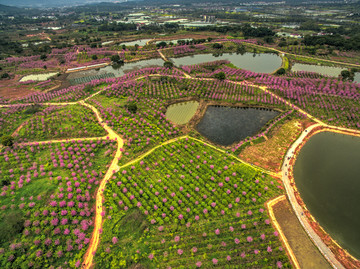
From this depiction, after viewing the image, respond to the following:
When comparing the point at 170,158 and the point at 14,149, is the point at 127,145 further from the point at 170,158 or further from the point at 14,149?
the point at 14,149

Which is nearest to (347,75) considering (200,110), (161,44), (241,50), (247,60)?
(247,60)

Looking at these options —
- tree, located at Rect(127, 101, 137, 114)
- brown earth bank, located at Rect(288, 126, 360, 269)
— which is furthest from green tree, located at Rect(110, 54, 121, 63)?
brown earth bank, located at Rect(288, 126, 360, 269)

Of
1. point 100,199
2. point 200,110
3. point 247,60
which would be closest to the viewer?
point 100,199

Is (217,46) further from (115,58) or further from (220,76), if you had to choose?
(115,58)

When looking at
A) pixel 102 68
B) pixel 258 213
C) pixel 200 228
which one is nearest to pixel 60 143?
pixel 200 228

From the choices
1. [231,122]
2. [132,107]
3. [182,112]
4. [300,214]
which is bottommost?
[300,214]

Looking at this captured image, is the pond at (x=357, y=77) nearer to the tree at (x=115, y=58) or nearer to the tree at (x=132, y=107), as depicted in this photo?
the tree at (x=132, y=107)
